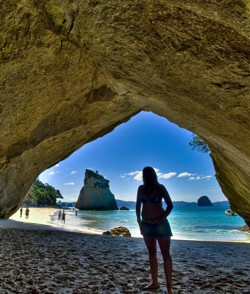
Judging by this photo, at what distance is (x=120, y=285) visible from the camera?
4984 mm

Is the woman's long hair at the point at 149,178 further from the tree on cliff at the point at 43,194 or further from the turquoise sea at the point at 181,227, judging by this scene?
the tree on cliff at the point at 43,194

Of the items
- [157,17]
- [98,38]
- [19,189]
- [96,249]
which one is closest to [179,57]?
[157,17]

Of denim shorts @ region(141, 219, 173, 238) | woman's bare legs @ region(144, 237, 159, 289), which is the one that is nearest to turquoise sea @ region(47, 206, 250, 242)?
woman's bare legs @ region(144, 237, 159, 289)

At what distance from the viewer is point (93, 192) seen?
387ft

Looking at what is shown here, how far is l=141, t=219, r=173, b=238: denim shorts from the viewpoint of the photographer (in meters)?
4.46

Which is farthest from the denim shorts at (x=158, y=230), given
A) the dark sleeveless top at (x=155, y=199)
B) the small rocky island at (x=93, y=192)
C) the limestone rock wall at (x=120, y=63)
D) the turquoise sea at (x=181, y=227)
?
the small rocky island at (x=93, y=192)

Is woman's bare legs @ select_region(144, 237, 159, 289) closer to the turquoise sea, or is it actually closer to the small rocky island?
the turquoise sea

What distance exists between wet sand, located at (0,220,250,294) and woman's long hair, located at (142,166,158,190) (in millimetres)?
1804

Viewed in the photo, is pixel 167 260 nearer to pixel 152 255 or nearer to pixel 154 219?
pixel 152 255

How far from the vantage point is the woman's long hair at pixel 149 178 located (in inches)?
186

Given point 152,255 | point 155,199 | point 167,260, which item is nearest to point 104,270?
point 152,255

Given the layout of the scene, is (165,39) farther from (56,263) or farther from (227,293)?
(56,263)

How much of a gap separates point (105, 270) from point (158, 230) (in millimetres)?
2311

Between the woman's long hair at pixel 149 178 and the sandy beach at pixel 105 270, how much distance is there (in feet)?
5.90
